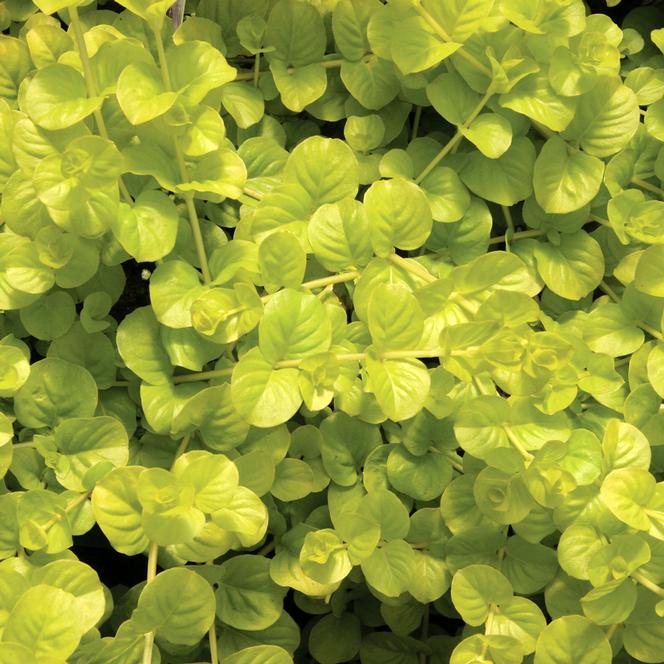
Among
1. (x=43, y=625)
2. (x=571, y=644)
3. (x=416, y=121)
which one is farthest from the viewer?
(x=416, y=121)

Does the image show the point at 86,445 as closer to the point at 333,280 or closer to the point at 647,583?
the point at 333,280

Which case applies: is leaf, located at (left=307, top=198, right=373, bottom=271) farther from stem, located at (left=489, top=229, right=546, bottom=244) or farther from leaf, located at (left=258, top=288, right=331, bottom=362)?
stem, located at (left=489, top=229, right=546, bottom=244)

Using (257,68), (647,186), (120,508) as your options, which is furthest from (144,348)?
(647,186)

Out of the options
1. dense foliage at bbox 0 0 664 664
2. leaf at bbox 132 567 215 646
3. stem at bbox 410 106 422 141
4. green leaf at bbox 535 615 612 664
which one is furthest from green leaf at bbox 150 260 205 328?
green leaf at bbox 535 615 612 664

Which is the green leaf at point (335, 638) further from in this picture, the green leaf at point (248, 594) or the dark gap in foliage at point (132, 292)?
the dark gap in foliage at point (132, 292)

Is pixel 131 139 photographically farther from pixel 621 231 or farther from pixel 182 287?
pixel 621 231

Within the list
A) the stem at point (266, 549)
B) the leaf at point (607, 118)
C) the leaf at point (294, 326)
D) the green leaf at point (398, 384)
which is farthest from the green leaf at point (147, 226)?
the leaf at point (607, 118)
